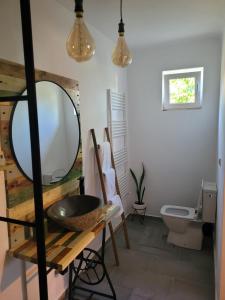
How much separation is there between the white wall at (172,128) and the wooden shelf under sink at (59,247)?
197 centimetres

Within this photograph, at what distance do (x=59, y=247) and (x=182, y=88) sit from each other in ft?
8.73

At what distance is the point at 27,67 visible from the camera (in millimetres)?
908

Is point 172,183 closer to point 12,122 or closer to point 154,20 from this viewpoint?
point 154,20

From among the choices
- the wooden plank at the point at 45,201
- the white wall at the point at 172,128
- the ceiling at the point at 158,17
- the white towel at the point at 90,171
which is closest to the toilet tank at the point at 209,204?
the white wall at the point at 172,128

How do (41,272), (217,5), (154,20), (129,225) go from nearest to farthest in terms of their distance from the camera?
(41,272), (217,5), (154,20), (129,225)

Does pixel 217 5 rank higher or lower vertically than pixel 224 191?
higher

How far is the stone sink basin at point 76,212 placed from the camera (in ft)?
4.96

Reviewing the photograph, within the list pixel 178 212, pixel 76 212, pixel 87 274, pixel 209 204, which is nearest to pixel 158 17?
pixel 76 212

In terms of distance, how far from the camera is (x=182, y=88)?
10.6 feet

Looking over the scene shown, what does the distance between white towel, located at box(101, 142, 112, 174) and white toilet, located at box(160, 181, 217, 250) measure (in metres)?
0.94

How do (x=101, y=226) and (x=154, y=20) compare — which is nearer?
(x=101, y=226)

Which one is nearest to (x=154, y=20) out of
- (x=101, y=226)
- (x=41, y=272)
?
(x=101, y=226)

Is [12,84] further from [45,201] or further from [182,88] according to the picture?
[182,88]

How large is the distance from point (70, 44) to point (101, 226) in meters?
1.20
